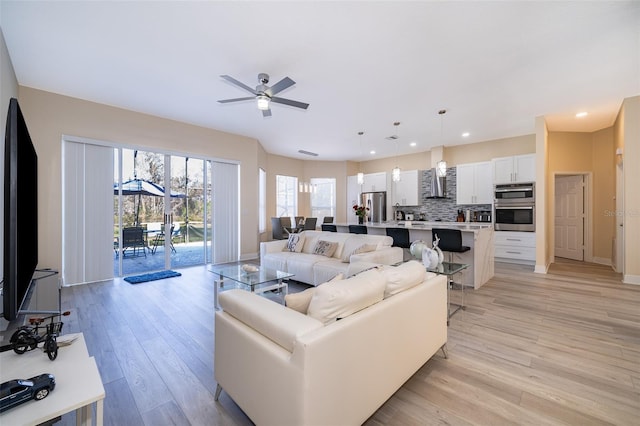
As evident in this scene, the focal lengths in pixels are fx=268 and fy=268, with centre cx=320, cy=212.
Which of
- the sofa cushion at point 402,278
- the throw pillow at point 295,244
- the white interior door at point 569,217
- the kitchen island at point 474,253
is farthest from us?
the white interior door at point 569,217

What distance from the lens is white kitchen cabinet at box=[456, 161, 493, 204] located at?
642 centimetres

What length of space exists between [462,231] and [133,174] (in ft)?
19.0

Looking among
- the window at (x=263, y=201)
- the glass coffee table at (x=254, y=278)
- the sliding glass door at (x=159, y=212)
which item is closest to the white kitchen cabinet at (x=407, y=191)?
the window at (x=263, y=201)

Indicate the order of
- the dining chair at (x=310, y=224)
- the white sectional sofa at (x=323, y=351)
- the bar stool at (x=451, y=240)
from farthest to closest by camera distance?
the dining chair at (x=310, y=224) < the bar stool at (x=451, y=240) < the white sectional sofa at (x=323, y=351)

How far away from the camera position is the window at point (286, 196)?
8453 millimetres

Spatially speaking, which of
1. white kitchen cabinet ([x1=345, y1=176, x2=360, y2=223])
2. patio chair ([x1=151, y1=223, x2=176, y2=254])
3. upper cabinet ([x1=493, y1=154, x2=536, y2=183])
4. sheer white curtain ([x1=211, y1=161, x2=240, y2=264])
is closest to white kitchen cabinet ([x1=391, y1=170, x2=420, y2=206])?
white kitchen cabinet ([x1=345, y1=176, x2=360, y2=223])

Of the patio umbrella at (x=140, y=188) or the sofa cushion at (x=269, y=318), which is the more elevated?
the patio umbrella at (x=140, y=188)

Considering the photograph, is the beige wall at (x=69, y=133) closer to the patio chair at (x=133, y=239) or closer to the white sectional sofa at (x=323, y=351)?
the patio chair at (x=133, y=239)

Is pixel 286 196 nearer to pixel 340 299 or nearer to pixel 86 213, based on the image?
pixel 86 213

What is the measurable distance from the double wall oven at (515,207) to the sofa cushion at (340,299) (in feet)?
18.9

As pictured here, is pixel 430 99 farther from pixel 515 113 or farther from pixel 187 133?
pixel 187 133

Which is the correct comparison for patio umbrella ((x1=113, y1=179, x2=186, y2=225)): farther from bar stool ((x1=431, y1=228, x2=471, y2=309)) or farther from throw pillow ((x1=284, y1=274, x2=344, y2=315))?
bar stool ((x1=431, y1=228, x2=471, y2=309))

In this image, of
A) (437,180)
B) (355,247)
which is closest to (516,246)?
(437,180)

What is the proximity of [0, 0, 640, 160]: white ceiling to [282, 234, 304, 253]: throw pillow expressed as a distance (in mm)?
2235
